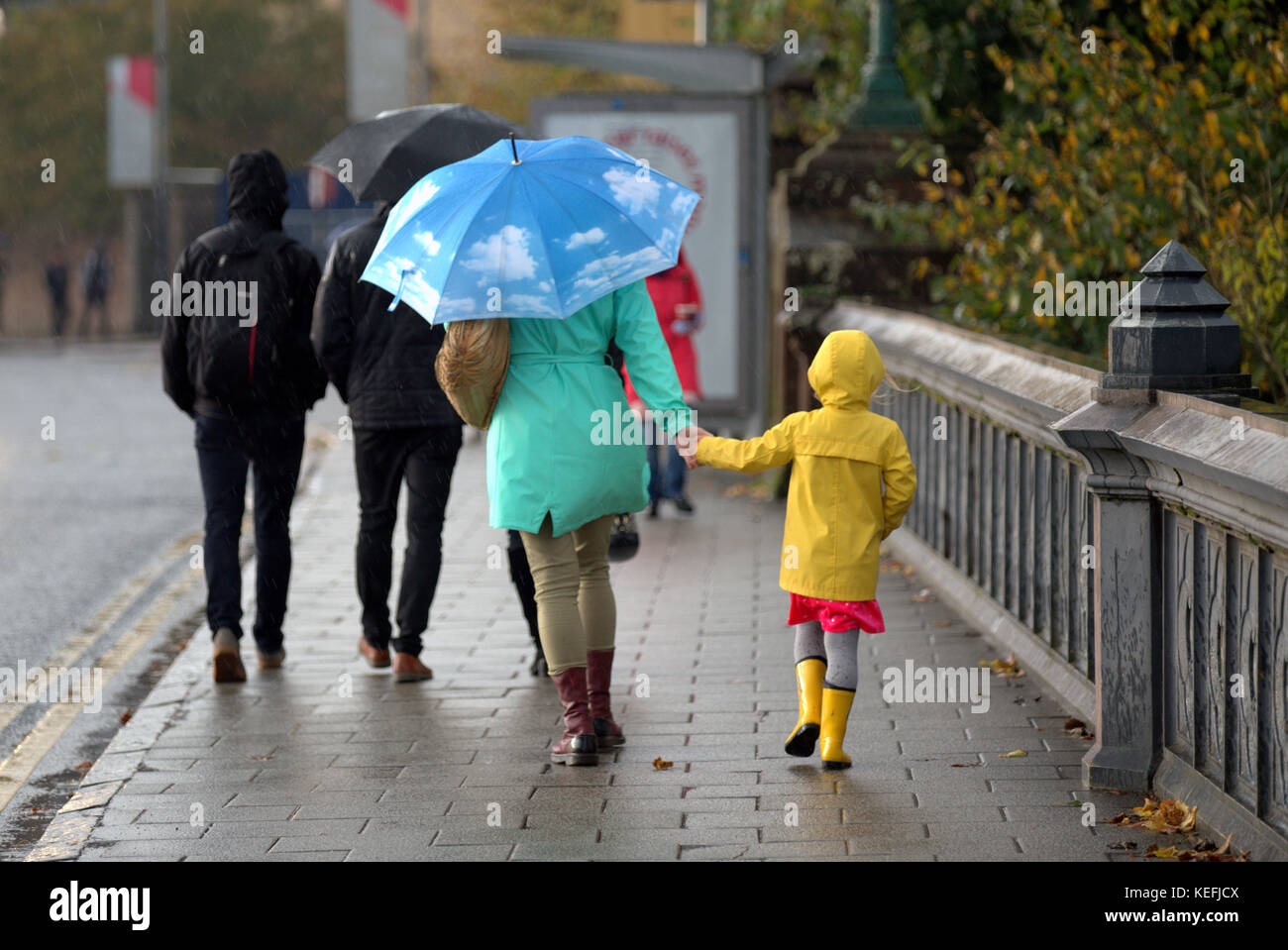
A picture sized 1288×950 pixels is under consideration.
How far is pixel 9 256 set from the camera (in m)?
54.2

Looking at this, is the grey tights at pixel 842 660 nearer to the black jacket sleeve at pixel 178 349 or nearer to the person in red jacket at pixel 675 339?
the black jacket sleeve at pixel 178 349

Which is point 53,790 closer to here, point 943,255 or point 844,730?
point 844,730

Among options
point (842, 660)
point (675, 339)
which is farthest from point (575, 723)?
point (675, 339)

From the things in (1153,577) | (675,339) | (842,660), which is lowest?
(842,660)

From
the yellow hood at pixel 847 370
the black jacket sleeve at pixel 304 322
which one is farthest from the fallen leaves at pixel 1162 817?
the black jacket sleeve at pixel 304 322

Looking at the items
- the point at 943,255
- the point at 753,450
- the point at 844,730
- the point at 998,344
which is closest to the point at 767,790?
the point at 844,730

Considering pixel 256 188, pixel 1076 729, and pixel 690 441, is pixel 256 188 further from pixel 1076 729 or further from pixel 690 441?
pixel 1076 729

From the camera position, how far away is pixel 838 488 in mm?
5535

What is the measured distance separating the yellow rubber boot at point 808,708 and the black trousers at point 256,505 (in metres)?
2.41

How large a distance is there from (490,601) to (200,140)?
52.0 meters

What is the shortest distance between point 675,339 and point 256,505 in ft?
13.9

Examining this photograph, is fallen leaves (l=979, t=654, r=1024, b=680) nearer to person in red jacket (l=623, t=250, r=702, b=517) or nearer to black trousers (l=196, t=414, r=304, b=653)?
black trousers (l=196, t=414, r=304, b=653)

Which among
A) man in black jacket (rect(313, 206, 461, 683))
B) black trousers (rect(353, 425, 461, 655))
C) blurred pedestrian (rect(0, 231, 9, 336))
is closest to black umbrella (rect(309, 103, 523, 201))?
man in black jacket (rect(313, 206, 461, 683))

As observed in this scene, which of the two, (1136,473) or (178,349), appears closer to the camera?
(1136,473)
